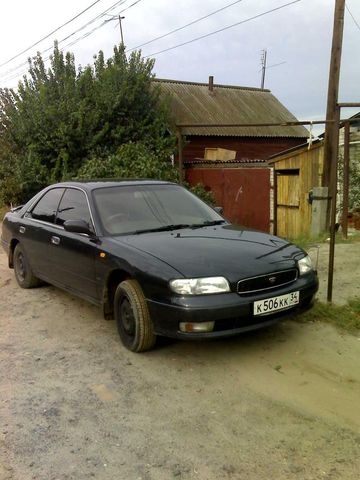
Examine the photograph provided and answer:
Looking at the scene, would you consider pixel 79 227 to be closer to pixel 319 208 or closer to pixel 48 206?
pixel 48 206

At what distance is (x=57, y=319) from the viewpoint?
5.12 metres

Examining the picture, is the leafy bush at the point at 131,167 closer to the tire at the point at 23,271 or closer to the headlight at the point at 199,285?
the tire at the point at 23,271

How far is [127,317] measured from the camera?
4.14 metres

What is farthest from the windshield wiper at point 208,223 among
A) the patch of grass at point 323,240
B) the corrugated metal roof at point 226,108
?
the corrugated metal roof at point 226,108

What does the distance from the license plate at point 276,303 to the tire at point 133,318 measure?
0.88 m

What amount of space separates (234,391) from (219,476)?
94 centimetres

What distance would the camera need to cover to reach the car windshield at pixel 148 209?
4.66 meters

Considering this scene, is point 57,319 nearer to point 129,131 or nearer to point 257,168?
point 257,168

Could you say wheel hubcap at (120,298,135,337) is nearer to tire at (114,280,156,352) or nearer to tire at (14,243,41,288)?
tire at (114,280,156,352)

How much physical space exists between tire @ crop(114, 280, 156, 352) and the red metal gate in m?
7.40

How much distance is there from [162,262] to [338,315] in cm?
205

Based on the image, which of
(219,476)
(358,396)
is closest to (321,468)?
(219,476)

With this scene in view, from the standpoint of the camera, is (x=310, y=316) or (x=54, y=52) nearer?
(x=310, y=316)

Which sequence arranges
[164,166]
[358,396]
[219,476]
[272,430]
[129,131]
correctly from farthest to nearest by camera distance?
[129,131]
[164,166]
[358,396]
[272,430]
[219,476]
